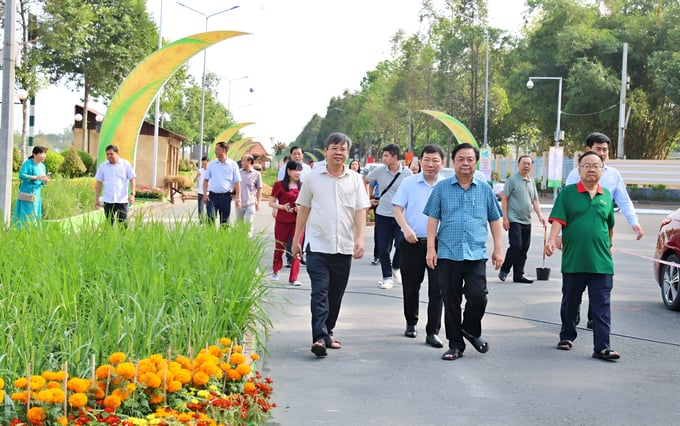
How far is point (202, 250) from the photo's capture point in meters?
7.80

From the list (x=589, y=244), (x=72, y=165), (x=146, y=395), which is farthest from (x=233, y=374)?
(x=72, y=165)

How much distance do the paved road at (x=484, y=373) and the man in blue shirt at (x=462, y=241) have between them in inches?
12.0

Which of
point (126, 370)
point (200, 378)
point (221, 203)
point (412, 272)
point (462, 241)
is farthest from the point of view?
point (221, 203)

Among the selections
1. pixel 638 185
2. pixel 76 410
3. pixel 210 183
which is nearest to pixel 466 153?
pixel 76 410

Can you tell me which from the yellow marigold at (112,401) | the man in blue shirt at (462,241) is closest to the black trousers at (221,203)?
the man in blue shirt at (462,241)

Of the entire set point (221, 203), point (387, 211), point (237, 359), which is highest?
point (387, 211)

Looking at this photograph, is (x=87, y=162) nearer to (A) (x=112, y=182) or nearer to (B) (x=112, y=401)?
(A) (x=112, y=182)

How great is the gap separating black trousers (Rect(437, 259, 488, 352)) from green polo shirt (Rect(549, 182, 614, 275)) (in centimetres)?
84

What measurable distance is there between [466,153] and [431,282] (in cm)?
124

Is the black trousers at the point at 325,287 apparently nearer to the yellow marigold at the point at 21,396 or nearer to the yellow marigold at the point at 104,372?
the yellow marigold at the point at 104,372

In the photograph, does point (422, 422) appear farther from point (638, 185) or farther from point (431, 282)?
point (638, 185)

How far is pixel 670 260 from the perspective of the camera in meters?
10.8

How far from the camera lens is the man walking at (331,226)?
7.73 m

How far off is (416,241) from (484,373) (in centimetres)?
160
